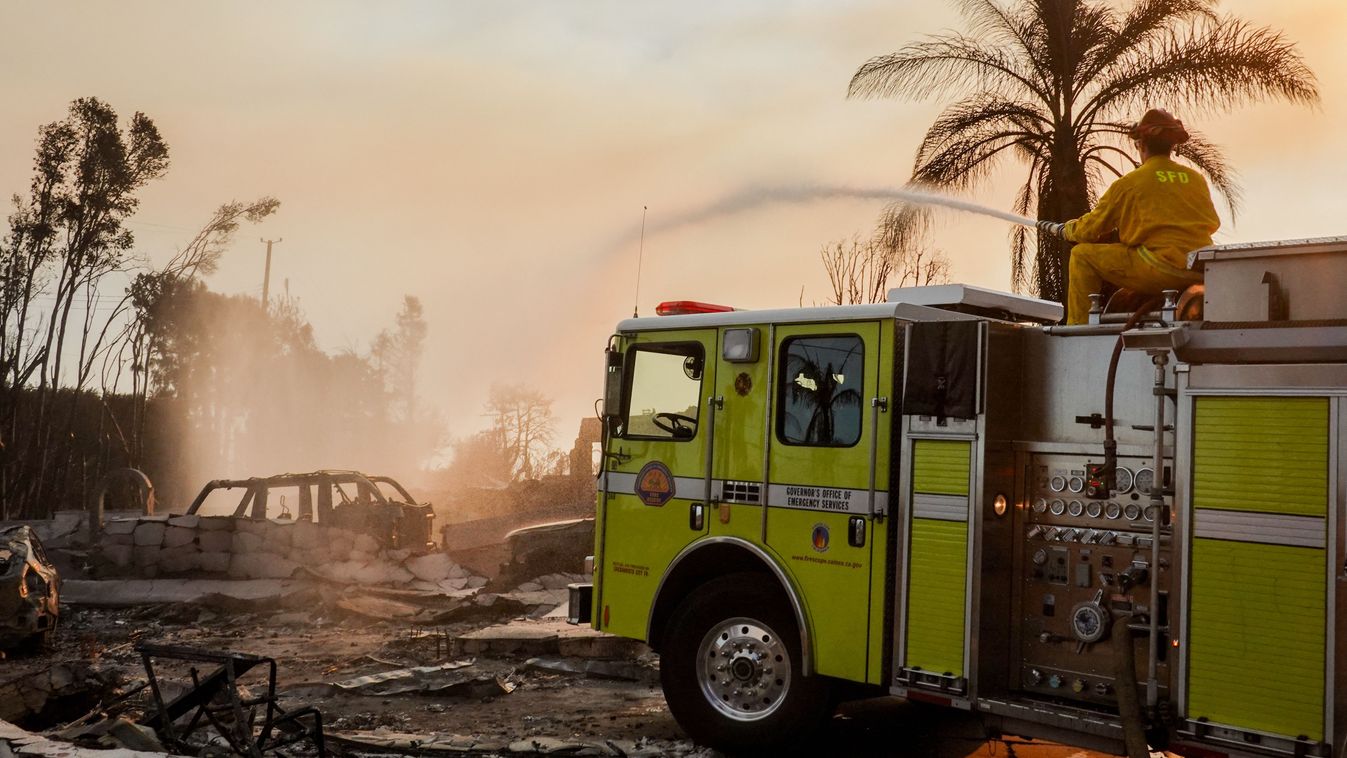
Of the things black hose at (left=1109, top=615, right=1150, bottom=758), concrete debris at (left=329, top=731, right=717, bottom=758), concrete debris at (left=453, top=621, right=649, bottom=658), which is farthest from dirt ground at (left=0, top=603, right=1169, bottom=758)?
black hose at (left=1109, top=615, right=1150, bottom=758)

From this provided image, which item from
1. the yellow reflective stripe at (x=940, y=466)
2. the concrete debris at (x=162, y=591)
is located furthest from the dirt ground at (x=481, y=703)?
the yellow reflective stripe at (x=940, y=466)

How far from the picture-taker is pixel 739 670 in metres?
7.02

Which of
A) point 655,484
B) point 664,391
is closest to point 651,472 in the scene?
point 655,484

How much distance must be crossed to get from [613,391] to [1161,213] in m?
3.57

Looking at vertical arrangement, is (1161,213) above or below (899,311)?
above

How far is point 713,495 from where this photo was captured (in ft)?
24.0

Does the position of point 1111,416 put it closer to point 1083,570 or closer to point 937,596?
point 1083,570

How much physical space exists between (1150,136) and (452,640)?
809 cm

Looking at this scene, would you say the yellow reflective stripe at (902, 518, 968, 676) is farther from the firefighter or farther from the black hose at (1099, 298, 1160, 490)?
the firefighter

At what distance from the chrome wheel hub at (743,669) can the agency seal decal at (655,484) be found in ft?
3.04

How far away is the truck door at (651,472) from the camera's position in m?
7.49

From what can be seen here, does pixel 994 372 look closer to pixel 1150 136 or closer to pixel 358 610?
pixel 1150 136

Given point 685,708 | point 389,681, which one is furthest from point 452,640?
point 685,708

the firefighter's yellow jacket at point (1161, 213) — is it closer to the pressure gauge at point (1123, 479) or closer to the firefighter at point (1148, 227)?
the firefighter at point (1148, 227)
